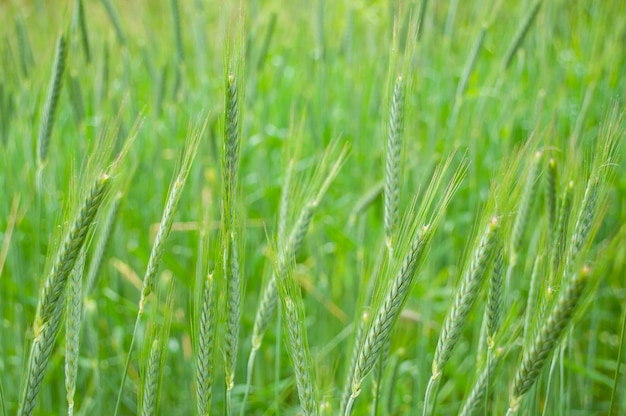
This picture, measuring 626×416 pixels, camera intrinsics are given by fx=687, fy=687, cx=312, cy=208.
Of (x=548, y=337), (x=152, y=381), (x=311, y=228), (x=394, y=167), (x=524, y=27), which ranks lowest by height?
(x=311, y=228)

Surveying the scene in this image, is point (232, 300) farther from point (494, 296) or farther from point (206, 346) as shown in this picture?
→ point (494, 296)

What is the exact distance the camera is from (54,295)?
926mm

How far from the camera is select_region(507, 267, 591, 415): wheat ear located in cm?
80

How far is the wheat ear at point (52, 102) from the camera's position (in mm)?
1339

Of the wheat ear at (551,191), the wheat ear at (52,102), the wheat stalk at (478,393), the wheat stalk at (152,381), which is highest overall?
the wheat ear at (52,102)

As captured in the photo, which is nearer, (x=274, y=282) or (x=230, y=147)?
(x=230, y=147)

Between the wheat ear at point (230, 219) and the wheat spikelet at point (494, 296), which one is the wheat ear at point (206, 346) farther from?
the wheat spikelet at point (494, 296)

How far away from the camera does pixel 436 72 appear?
286 cm

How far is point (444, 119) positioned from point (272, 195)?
0.85 metres

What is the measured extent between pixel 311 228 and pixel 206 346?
83 cm

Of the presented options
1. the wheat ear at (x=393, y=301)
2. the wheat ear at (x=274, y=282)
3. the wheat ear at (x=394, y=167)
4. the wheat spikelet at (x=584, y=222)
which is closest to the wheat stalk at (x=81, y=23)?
the wheat ear at (x=274, y=282)

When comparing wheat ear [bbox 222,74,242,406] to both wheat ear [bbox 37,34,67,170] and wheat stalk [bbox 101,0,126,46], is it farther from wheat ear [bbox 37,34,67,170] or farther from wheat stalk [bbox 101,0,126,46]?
wheat stalk [bbox 101,0,126,46]

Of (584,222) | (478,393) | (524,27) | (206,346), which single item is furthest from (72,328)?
(524,27)

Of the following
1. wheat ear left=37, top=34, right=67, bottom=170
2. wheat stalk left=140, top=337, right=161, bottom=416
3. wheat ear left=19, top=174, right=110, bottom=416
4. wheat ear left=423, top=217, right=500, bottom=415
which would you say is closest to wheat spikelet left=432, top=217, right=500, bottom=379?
wheat ear left=423, top=217, right=500, bottom=415
